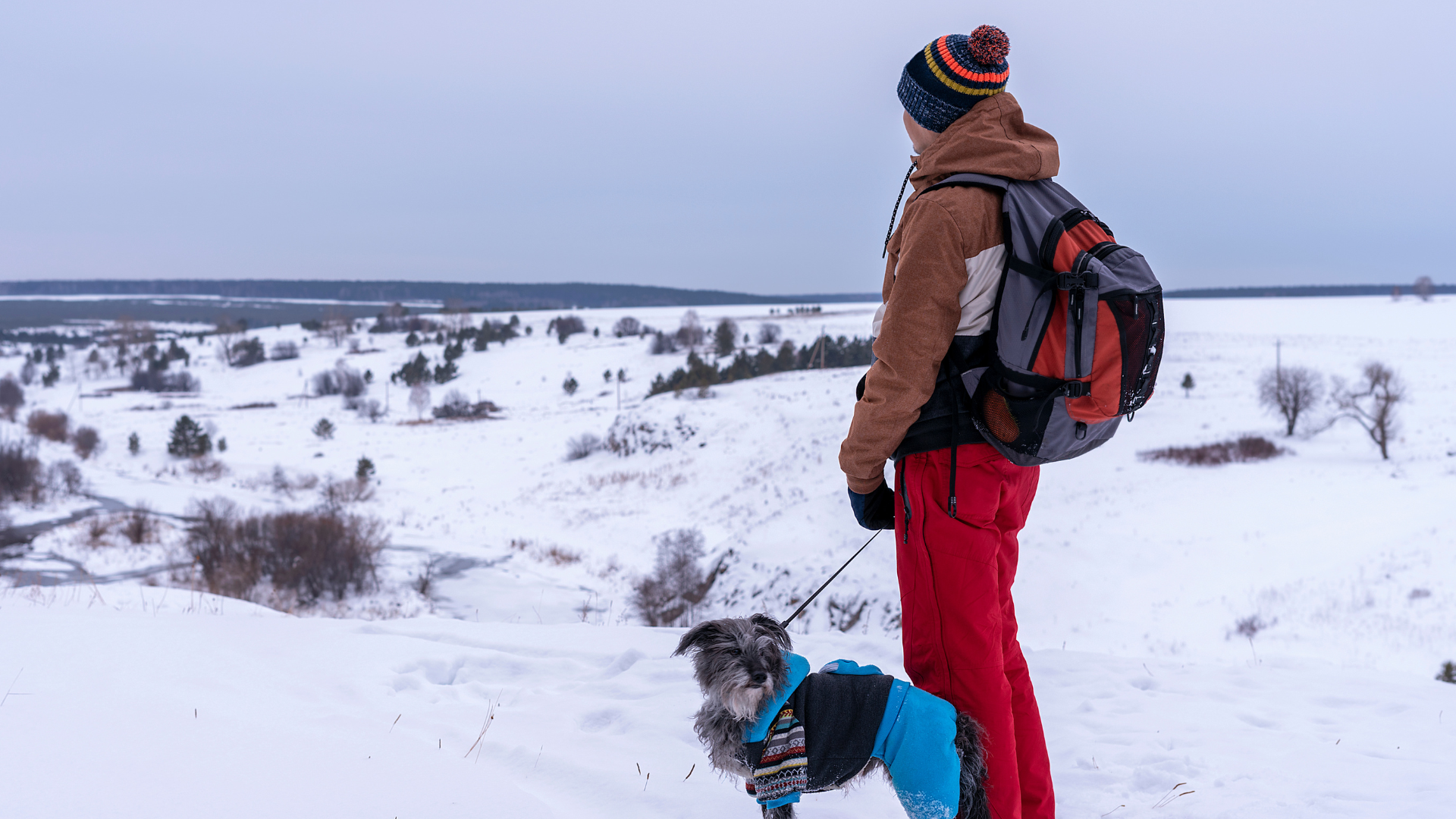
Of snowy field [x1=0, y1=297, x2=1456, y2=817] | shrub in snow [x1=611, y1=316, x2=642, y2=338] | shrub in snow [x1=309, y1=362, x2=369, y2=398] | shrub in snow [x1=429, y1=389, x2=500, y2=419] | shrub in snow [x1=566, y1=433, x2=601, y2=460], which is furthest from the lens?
shrub in snow [x1=611, y1=316, x2=642, y2=338]

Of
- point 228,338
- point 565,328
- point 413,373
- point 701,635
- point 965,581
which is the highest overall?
point 565,328

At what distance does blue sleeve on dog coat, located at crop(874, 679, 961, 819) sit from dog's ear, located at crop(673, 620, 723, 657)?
1.99 ft

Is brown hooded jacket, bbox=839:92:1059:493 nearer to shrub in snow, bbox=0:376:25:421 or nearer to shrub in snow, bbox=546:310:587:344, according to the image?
shrub in snow, bbox=0:376:25:421

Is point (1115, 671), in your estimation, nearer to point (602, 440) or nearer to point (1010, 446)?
point (1010, 446)

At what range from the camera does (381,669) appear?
13.2ft

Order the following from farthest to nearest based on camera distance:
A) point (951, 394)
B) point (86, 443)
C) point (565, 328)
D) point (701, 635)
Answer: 1. point (565, 328)
2. point (86, 443)
3. point (701, 635)
4. point (951, 394)

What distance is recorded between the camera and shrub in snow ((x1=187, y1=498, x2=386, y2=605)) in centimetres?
1728

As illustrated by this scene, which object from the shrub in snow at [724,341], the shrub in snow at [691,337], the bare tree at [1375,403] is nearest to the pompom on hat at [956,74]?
the bare tree at [1375,403]

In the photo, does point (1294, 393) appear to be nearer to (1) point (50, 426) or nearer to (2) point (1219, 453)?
(2) point (1219, 453)

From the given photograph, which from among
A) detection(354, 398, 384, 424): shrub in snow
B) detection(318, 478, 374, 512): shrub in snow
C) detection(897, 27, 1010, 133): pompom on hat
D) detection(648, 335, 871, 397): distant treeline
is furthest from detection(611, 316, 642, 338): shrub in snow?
detection(897, 27, 1010, 133): pompom on hat

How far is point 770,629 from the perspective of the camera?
254 centimetres

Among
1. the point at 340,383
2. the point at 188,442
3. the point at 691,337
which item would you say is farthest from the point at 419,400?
the point at 691,337

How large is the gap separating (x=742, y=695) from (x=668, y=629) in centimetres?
314

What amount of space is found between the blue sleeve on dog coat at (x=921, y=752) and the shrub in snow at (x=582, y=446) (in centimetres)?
3227
